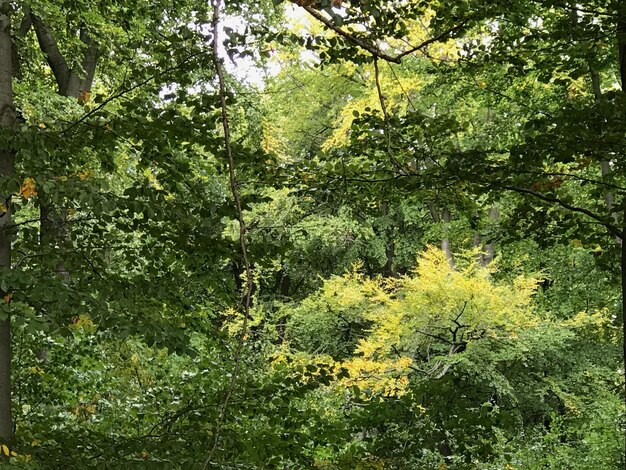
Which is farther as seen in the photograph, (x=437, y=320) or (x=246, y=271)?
(x=437, y=320)

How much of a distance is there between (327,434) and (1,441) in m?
1.58

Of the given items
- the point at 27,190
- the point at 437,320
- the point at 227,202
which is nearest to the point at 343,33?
the point at 227,202

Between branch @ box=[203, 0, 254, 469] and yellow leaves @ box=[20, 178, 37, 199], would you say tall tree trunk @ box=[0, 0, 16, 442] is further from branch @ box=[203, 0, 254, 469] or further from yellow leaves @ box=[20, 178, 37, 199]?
branch @ box=[203, 0, 254, 469]

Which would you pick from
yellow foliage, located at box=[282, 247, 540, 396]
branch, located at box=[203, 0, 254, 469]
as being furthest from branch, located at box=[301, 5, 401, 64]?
yellow foliage, located at box=[282, 247, 540, 396]

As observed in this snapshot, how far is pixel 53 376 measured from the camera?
4.90m

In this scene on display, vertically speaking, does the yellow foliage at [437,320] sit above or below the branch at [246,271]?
above

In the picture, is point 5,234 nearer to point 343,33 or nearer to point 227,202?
point 227,202

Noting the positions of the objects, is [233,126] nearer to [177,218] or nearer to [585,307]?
[177,218]

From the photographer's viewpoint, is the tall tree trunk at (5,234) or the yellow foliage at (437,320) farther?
the yellow foliage at (437,320)

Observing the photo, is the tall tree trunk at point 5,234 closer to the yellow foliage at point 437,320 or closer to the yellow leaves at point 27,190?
the yellow leaves at point 27,190

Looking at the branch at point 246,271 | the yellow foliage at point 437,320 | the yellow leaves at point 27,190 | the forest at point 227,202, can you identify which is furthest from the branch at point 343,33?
the yellow foliage at point 437,320

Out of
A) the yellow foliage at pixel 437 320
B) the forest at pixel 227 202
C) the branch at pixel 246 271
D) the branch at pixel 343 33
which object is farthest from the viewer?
the yellow foliage at pixel 437 320

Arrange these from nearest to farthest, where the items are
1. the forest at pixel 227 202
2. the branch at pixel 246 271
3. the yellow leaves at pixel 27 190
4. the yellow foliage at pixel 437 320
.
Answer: the branch at pixel 246 271 < the forest at pixel 227 202 < the yellow leaves at pixel 27 190 < the yellow foliage at pixel 437 320

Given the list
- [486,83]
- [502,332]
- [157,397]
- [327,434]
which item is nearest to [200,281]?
[327,434]
